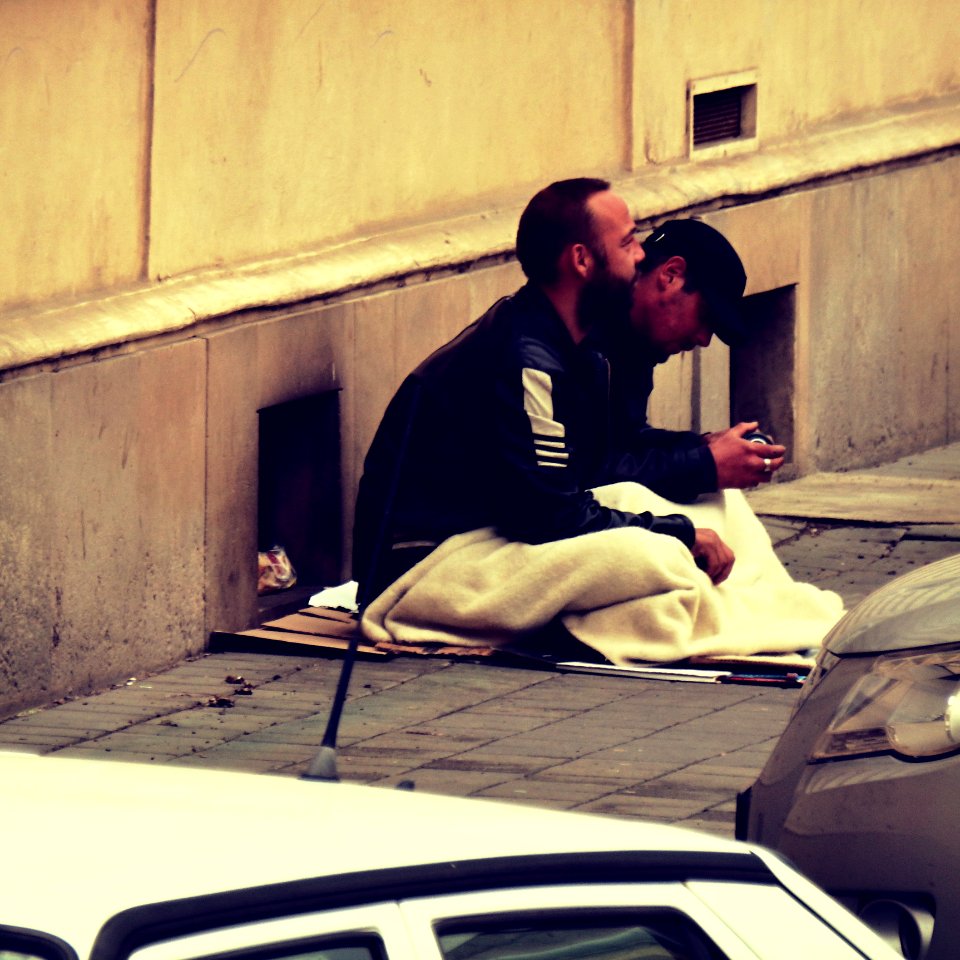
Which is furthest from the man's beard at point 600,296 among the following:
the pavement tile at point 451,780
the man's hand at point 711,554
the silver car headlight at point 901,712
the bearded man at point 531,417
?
the silver car headlight at point 901,712

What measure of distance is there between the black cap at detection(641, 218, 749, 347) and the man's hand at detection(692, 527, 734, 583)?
749mm

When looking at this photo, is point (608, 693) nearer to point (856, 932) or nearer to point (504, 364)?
point (504, 364)

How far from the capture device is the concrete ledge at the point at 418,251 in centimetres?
745

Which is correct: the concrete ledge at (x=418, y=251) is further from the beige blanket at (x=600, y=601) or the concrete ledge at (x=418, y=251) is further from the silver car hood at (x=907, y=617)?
the silver car hood at (x=907, y=617)

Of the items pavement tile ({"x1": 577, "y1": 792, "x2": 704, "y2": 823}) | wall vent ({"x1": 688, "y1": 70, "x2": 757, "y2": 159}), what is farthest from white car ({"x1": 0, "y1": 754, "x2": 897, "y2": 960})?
wall vent ({"x1": 688, "y1": 70, "x2": 757, "y2": 159})

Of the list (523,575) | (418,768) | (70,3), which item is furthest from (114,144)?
(418,768)

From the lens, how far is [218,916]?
2199 millimetres

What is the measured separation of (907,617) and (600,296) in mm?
3704

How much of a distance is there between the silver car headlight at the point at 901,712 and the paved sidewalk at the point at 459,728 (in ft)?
4.78

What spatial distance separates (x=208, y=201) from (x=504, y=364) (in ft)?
3.87

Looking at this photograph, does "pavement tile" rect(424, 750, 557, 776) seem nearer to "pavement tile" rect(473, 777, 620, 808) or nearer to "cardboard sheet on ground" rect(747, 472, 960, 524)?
"pavement tile" rect(473, 777, 620, 808)

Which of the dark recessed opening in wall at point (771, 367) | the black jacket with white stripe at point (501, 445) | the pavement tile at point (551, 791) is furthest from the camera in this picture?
the dark recessed opening in wall at point (771, 367)

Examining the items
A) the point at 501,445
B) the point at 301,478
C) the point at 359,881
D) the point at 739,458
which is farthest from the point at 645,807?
the point at 359,881

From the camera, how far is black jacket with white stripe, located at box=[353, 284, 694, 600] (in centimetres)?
765
